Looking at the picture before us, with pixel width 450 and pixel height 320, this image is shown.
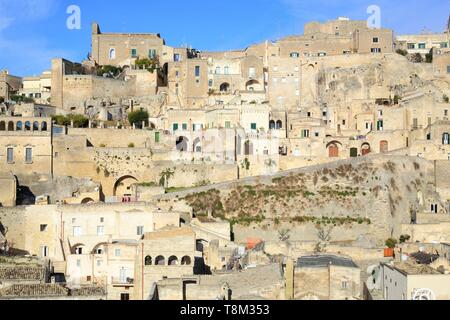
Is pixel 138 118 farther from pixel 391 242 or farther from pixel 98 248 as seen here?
pixel 391 242

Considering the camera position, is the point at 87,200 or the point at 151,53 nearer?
the point at 87,200

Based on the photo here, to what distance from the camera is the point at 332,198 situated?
4634 centimetres

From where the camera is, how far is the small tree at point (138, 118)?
54719 mm

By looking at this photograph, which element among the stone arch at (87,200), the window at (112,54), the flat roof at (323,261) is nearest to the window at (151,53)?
the window at (112,54)

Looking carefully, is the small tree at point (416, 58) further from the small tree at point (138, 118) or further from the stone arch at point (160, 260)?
the stone arch at point (160, 260)

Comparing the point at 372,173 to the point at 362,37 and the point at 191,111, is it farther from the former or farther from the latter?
the point at 362,37

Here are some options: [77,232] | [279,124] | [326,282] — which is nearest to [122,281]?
[77,232]

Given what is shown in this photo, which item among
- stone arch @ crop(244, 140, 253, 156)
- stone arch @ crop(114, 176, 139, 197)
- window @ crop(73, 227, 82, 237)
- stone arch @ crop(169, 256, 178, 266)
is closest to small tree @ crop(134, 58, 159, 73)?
stone arch @ crop(244, 140, 253, 156)

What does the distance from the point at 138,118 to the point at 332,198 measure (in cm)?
1538

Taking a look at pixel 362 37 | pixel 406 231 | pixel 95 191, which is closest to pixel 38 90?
pixel 95 191

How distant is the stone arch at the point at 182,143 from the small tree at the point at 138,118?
13.3ft

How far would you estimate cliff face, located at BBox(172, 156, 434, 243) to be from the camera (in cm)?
4491

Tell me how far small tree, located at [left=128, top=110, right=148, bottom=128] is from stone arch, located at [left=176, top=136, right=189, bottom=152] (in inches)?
160

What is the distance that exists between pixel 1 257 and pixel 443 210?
23575 millimetres
